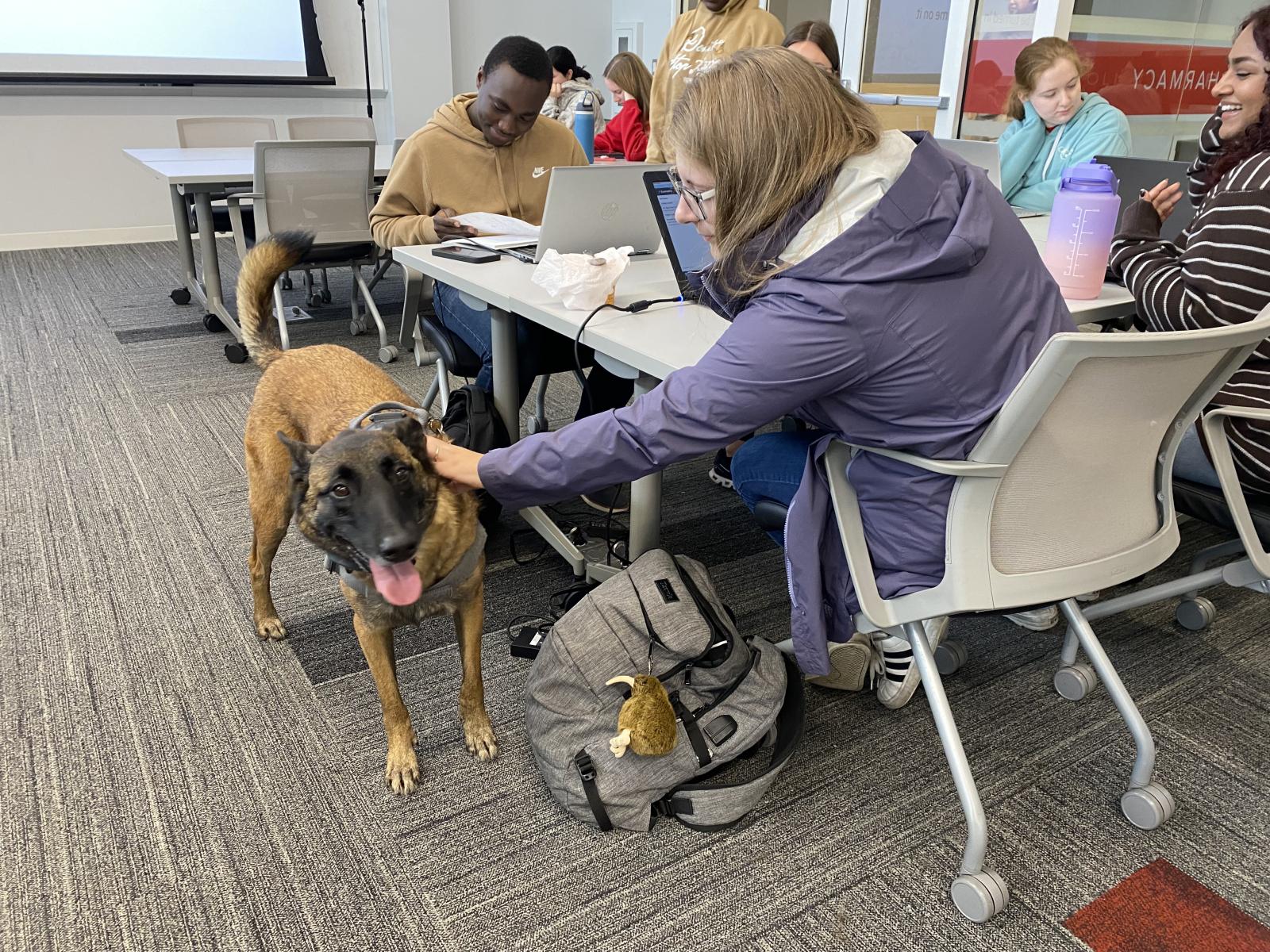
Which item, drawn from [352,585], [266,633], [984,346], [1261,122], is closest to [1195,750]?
[984,346]

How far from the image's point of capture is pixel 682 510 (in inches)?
105

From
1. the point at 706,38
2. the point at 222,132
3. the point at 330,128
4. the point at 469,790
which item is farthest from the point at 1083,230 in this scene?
the point at 222,132

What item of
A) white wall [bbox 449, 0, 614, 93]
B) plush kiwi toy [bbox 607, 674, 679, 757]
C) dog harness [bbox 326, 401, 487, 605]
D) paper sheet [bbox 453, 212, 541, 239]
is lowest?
plush kiwi toy [bbox 607, 674, 679, 757]

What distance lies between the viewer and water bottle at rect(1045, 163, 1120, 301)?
1795 millimetres

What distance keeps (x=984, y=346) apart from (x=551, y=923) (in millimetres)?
1049

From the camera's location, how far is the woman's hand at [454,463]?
4.65 feet

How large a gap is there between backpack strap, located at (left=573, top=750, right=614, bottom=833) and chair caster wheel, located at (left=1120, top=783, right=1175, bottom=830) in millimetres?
889

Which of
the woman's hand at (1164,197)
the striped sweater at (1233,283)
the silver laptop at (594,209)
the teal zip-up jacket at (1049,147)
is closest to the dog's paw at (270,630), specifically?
the silver laptop at (594,209)

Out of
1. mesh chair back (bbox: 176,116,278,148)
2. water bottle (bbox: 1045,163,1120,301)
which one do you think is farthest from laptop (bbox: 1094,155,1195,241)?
mesh chair back (bbox: 176,116,278,148)

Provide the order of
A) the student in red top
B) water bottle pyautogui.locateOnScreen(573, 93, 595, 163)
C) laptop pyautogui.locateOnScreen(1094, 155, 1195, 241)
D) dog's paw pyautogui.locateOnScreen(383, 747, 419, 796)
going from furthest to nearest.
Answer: the student in red top < water bottle pyautogui.locateOnScreen(573, 93, 595, 163) < laptop pyautogui.locateOnScreen(1094, 155, 1195, 241) < dog's paw pyautogui.locateOnScreen(383, 747, 419, 796)

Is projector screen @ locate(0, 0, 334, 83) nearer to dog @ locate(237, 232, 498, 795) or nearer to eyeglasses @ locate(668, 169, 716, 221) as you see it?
dog @ locate(237, 232, 498, 795)

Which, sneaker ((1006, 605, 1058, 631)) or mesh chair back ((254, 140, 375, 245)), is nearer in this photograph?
sneaker ((1006, 605, 1058, 631))

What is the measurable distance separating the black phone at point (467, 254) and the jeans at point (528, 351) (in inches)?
4.1

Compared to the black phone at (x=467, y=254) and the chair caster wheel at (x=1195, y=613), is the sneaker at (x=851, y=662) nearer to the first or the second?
the chair caster wheel at (x=1195, y=613)
